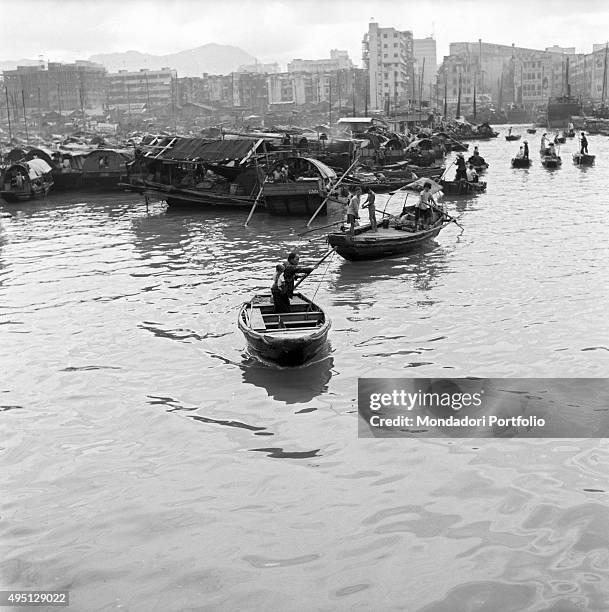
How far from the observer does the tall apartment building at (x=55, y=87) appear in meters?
128

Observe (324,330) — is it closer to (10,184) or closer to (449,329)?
(449,329)

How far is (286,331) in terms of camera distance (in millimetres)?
11672

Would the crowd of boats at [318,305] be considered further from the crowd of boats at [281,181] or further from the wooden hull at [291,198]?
the wooden hull at [291,198]

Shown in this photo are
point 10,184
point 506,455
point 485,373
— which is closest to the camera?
point 506,455

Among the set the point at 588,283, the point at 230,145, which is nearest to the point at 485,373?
the point at 588,283

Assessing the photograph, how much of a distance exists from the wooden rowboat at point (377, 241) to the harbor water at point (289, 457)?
0.37 metres

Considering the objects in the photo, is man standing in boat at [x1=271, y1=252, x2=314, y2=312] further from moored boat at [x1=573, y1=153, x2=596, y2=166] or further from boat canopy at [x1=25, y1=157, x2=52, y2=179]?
moored boat at [x1=573, y1=153, x2=596, y2=166]

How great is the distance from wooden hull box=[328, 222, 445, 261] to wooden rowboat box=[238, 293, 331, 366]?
18.4 feet

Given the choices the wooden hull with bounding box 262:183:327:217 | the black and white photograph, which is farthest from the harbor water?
the wooden hull with bounding box 262:183:327:217

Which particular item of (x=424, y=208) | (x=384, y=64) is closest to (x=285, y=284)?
(x=424, y=208)

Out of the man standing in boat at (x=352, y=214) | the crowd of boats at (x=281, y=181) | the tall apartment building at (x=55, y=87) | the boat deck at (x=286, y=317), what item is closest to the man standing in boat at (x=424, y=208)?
the crowd of boats at (x=281, y=181)

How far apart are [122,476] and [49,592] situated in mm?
2002

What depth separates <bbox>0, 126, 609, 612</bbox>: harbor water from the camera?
6.80 meters

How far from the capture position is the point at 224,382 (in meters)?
11.3
